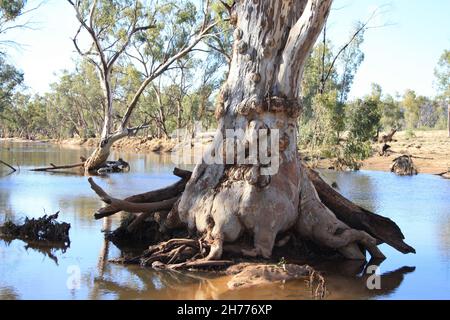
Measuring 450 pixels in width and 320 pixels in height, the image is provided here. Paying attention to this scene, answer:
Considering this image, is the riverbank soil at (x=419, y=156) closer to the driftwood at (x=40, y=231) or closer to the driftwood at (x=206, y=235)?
the driftwood at (x=206, y=235)

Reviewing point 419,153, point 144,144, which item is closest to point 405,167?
point 419,153

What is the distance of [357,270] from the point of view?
7727 mm

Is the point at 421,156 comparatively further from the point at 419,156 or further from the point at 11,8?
the point at 11,8

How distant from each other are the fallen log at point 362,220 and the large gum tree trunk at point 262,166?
→ 371 millimetres

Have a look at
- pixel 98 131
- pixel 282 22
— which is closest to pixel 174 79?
pixel 98 131

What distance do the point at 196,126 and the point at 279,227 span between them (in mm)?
41417

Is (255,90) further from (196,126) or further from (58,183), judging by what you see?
(196,126)

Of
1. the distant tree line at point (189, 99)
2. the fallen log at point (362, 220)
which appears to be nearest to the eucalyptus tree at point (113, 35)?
the distant tree line at point (189, 99)

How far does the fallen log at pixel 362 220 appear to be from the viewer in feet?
28.5

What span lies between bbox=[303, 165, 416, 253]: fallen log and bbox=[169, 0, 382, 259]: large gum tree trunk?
1.22 feet

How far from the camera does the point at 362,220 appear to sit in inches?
347

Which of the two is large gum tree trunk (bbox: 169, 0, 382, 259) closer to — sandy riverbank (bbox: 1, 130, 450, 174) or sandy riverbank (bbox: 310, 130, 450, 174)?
sandy riverbank (bbox: 310, 130, 450, 174)

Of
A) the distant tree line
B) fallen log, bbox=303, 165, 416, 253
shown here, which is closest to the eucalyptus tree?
the distant tree line

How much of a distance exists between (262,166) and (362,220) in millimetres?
1876
